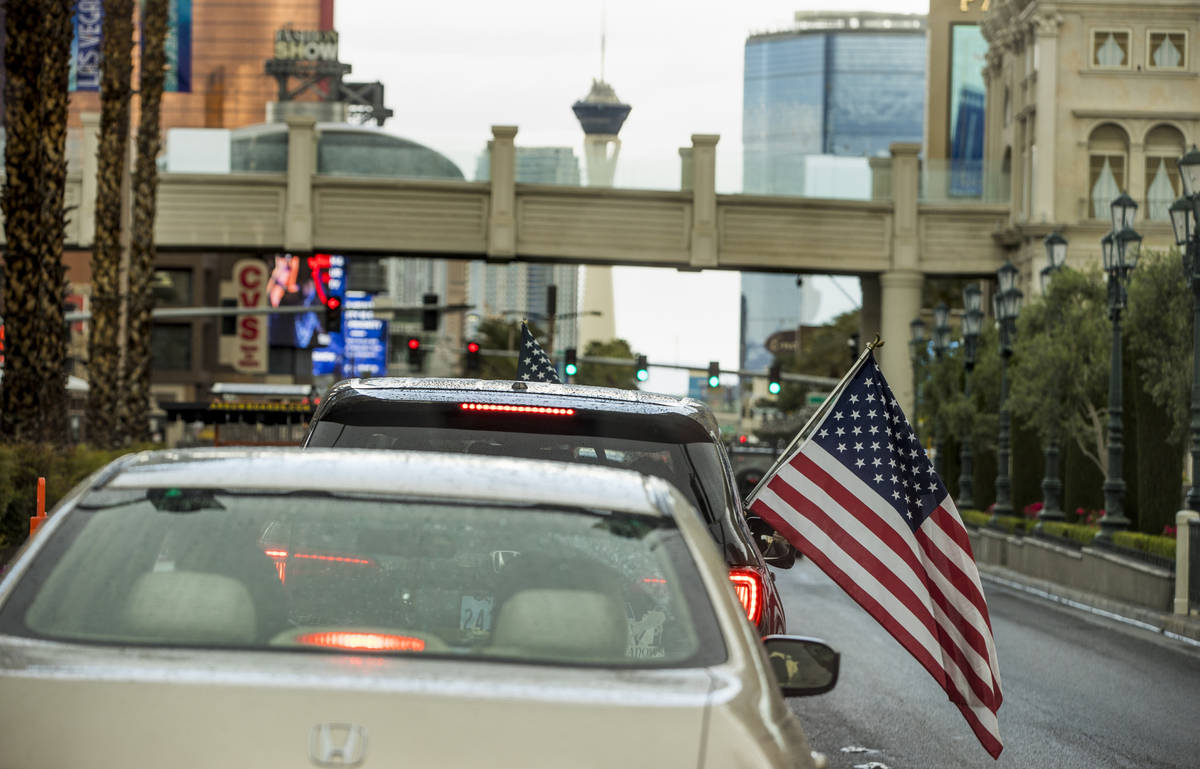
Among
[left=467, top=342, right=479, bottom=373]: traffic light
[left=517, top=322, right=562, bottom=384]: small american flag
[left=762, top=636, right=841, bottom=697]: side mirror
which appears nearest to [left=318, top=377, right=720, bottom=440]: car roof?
[left=762, top=636, right=841, bottom=697]: side mirror

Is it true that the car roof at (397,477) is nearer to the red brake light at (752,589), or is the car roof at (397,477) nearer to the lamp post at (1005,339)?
the red brake light at (752,589)

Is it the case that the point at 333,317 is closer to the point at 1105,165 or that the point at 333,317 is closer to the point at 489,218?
the point at 489,218

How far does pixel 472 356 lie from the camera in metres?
55.6

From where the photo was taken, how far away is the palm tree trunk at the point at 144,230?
30797 mm

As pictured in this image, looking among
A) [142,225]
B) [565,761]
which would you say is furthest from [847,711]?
[142,225]

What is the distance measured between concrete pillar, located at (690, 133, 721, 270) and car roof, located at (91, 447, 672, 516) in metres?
53.3

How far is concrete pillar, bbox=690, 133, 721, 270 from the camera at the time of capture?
57.2 metres

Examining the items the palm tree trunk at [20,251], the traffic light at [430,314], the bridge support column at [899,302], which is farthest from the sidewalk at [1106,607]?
the bridge support column at [899,302]

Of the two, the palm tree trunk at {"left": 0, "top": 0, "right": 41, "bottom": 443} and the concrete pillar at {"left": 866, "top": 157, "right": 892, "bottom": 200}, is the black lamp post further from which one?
the palm tree trunk at {"left": 0, "top": 0, "right": 41, "bottom": 443}

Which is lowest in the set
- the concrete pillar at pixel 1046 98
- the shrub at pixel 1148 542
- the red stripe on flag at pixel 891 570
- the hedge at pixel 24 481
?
the shrub at pixel 1148 542

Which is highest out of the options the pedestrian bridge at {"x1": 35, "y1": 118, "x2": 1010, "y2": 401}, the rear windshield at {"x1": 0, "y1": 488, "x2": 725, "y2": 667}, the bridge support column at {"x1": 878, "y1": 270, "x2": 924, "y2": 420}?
the pedestrian bridge at {"x1": 35, "y1": 118, "x2": 1010, "y2": 401}

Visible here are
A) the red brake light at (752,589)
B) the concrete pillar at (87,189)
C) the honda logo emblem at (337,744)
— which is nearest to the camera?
the honda logo emblem at (337,744)

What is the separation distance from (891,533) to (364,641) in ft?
15.8

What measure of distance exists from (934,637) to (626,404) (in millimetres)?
2081
